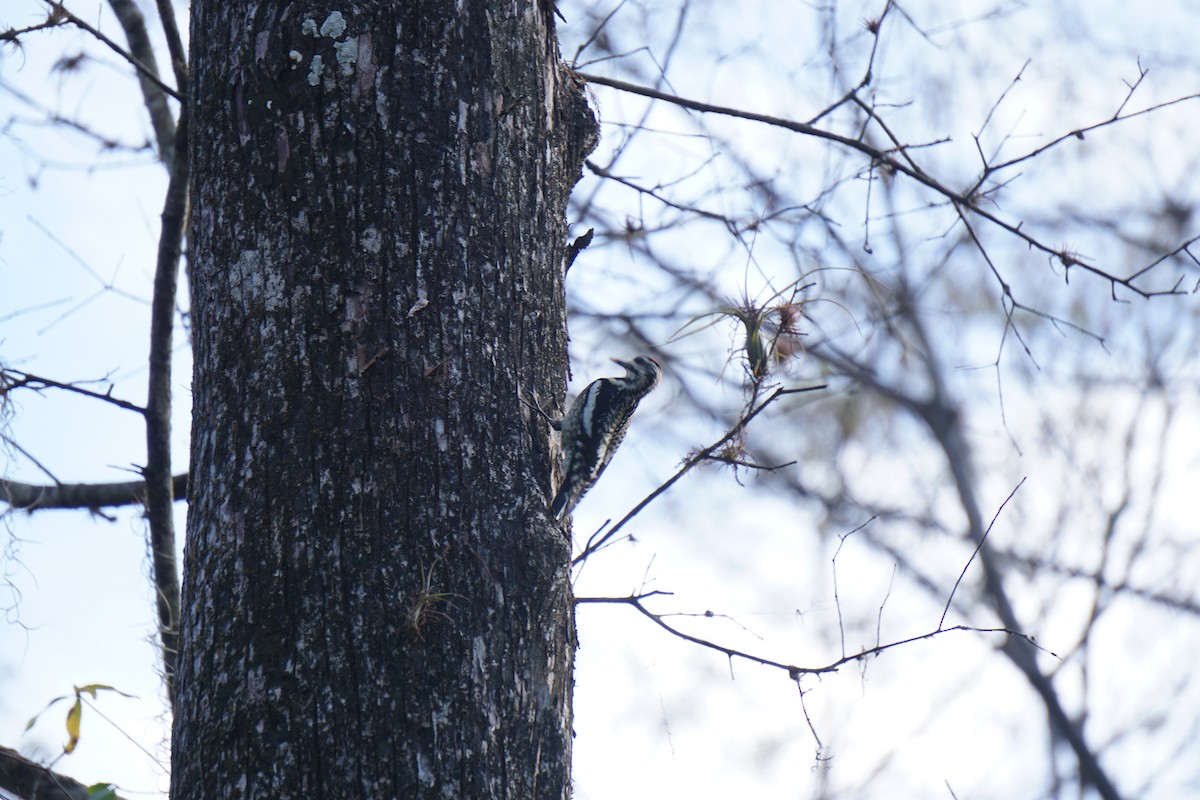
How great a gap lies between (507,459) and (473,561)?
0.22 m

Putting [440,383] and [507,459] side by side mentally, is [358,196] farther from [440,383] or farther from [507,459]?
[507,459]

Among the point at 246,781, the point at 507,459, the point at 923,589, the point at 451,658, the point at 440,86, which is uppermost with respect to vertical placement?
the point at 923,589

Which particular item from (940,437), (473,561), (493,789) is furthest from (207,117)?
(940,437)

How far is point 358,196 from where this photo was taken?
78.1 inches

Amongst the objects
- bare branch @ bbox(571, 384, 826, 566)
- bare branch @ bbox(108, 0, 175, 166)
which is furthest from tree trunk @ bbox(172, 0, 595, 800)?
bare branch @ bbox(108, 0, 175, 166)

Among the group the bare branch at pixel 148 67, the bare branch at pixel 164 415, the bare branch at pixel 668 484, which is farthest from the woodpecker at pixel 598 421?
the bare branch at pixel 148 67

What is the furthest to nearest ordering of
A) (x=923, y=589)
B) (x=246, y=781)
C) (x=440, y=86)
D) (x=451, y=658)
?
(x=923, y=589) → (x=440, y=86) → (x=451, y=658) → (x=246, y=781)

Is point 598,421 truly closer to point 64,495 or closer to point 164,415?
point 164,415

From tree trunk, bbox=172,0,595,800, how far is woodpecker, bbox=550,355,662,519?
476 millimetres

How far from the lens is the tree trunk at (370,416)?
1.70 metres

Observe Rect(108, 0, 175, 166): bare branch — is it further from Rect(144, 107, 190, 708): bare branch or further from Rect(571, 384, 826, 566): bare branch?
Rect(571, 384, 826, 566): bare branch

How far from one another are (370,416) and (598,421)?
192cm

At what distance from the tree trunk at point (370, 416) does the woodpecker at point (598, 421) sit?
0.48 metres

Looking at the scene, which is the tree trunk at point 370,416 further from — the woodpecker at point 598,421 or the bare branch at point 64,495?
the bare branch at point 64,495
